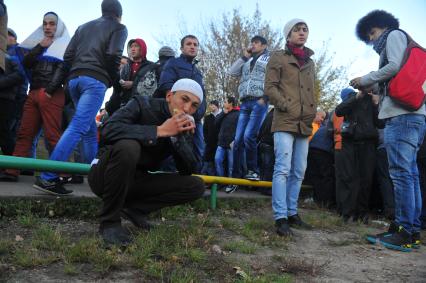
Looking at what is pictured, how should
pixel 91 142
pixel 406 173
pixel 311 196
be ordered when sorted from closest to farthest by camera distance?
pixel 406 173
pixel 91 142
pixel 311 196

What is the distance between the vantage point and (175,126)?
10.0ft

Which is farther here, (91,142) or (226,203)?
(226,203)

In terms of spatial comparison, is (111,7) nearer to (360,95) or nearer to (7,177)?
(7,177)

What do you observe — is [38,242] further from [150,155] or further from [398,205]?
[398,205]

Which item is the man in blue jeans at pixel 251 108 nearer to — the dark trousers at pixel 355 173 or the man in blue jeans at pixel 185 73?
the man in blue jeans at pixel 185 73

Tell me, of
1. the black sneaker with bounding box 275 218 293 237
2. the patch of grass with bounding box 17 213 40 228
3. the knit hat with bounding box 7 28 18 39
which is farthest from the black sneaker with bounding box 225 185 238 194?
the knit hat with bounding box 7 28 18 39

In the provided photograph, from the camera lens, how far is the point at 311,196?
23.7 ft

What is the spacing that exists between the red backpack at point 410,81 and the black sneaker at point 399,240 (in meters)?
1.16

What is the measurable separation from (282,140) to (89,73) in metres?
2.12

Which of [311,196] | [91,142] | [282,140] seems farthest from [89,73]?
[311,196]

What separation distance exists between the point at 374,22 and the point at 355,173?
2.07 m

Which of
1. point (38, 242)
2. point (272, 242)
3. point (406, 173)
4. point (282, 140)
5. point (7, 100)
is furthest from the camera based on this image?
point (7, 100)

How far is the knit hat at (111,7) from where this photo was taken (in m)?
4.77

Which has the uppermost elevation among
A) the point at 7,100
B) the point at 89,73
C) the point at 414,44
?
the point at 414,44
